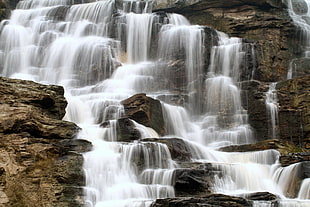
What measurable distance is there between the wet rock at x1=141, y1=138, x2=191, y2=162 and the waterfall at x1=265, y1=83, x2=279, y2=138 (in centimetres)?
669

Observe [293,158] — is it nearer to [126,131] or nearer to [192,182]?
[192,182]

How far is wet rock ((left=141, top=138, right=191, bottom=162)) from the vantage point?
1550 cm

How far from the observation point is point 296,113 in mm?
21172

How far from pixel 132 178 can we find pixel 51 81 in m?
14.0

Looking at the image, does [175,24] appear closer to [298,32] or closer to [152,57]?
[152,57]

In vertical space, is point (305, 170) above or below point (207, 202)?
above

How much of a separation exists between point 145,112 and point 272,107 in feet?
23.6

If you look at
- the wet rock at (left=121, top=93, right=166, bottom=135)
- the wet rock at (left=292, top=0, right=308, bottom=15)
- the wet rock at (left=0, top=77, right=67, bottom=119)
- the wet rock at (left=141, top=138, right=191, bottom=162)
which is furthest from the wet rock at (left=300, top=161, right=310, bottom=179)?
the wet rock at (left=292, top=0, right=308, bottom=15)

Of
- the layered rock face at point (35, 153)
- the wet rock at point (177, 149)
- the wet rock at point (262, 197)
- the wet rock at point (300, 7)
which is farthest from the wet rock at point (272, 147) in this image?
the wet rock at point (300, 7)

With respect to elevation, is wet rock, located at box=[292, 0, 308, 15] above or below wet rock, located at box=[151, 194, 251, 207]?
above

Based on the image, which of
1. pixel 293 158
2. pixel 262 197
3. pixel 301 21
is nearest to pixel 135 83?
pixel 293 158

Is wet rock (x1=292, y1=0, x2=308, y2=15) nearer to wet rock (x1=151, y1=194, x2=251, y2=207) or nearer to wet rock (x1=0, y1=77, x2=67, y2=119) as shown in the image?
wet rock (x1=0, y1=77, x2=67, y2=119)

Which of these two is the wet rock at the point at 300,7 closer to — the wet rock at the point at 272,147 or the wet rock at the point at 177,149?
the wet rock at the point at 272,147

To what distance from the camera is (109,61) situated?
1034 inches
